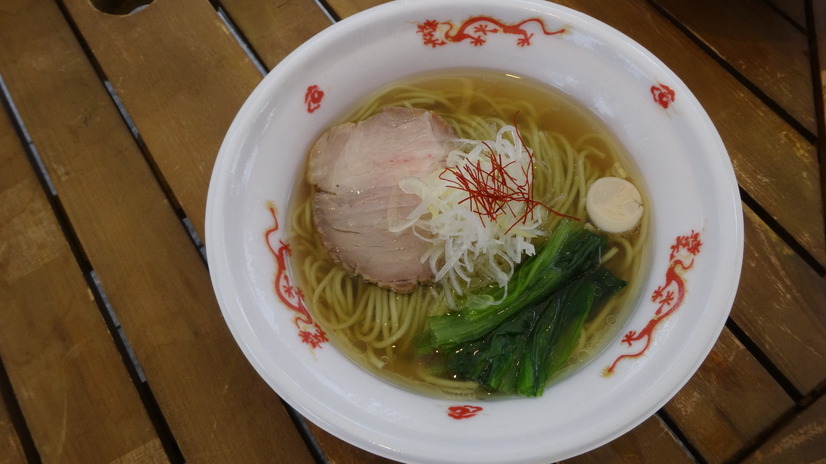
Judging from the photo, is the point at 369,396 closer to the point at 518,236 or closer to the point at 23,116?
the point at 518,236

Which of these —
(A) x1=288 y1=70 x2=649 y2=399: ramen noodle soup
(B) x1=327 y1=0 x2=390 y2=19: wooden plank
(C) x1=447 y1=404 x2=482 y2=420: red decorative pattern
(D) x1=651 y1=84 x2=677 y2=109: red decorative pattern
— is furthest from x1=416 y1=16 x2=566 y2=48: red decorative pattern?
(C) x1=447 y1=404 x2=482 y2=420: red decorative pattern

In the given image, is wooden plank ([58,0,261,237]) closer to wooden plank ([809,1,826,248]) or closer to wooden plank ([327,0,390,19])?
wooden plank ([327,0,390,19])

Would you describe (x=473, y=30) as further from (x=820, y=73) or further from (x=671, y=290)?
(x=820, y=73)

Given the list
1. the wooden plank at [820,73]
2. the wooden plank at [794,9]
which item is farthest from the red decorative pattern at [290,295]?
the wooden plank at [794,9]

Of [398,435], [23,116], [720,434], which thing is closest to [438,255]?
[398,435]

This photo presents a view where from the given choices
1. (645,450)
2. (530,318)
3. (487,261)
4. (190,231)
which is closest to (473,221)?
(487,261)
